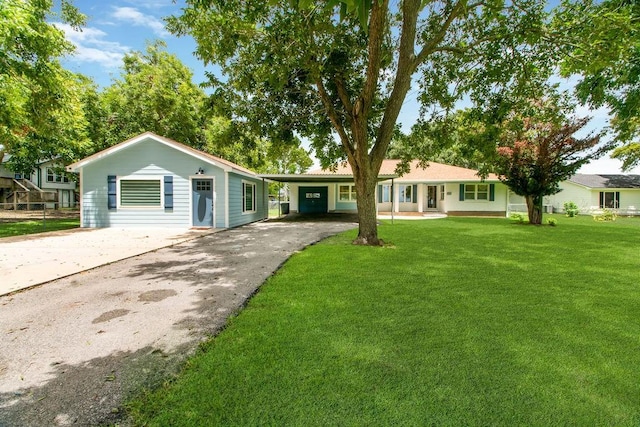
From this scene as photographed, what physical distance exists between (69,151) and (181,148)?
975cm

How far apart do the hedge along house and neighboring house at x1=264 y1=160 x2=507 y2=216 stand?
8.47m

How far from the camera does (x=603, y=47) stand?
262 inches

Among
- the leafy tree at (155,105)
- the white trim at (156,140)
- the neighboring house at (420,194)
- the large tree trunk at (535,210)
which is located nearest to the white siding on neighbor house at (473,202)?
the neighboring house at (420,194)

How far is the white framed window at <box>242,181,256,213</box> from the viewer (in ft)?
50.9

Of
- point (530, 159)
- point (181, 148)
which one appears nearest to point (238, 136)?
point (181, 148)

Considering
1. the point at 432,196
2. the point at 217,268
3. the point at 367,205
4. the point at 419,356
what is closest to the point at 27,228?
the point at 217,268

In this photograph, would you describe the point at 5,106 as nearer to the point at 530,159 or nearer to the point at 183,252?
the point at 183,252

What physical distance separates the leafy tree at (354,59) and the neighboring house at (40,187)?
23972 mm

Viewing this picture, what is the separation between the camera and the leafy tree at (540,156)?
13812 mm

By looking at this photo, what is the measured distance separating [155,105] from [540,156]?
22004 mm

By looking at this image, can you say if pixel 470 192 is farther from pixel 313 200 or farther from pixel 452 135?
pixel 452 135

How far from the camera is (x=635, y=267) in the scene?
6234 mm

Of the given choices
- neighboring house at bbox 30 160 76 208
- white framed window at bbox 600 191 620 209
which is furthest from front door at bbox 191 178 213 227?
white framed window at bbox 600 191 620 209

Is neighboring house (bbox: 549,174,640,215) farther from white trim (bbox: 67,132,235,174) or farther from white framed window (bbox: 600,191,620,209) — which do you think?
white trim (bbox: 67,132,235,174)
